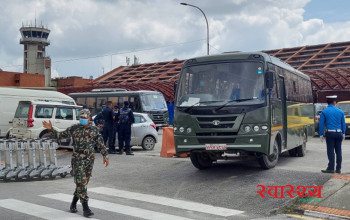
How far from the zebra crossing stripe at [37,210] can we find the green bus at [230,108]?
12.1 feet

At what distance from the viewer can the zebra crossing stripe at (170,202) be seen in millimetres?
7629

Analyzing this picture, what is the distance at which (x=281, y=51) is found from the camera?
4862cm

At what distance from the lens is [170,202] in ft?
27.4

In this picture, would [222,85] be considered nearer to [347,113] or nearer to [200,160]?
[200,160]

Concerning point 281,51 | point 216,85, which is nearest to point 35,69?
point 281,51

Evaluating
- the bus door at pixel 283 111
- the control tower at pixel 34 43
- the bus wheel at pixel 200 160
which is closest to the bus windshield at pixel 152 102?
the bus wheel at pixel 200 160

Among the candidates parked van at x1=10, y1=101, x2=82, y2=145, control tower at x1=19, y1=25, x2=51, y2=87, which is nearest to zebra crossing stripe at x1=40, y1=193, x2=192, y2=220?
parked van at x1=10, y1=101, x2=82, y2=145

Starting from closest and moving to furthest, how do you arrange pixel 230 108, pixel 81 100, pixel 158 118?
pixel 230 108, pixel 158 118, pixel 81 100

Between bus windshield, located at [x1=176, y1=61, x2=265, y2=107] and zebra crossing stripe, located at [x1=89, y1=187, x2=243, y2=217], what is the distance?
2419mm

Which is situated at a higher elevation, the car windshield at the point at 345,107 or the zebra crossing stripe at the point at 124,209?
the car windshield at the point at 345,107

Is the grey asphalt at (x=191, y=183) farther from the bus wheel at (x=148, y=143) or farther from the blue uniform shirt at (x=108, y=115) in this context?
the bus wheel at (x=148, y=143)

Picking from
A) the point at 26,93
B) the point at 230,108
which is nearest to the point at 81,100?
the point at 26,93

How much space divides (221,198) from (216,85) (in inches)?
112

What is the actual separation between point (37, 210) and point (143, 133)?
990 cm
